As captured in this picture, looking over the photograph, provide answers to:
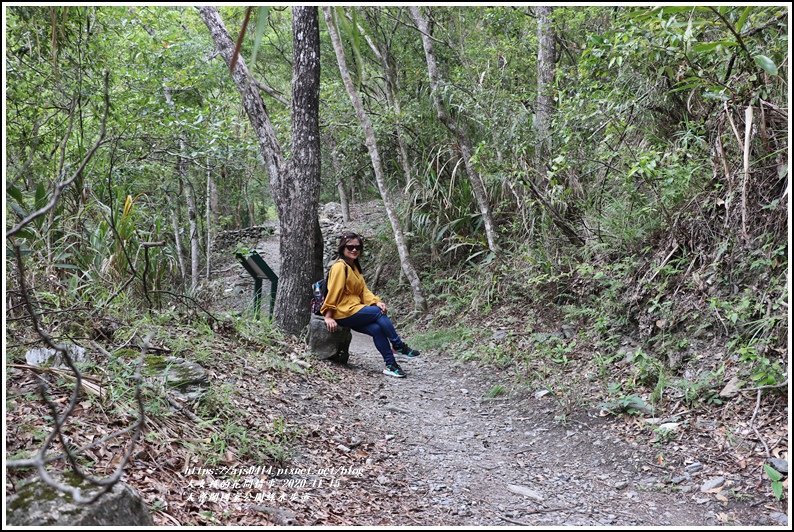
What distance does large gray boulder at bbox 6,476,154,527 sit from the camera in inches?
69.2

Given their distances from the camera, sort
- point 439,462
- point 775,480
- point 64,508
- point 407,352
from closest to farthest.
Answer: point 64,508 → point 775,480 → point 439,462 → point 407,352

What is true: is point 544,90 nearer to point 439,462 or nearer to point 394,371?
point 394,371

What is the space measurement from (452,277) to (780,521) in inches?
253

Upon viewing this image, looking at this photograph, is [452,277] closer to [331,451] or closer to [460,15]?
[460,15]

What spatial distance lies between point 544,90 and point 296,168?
3199 mm

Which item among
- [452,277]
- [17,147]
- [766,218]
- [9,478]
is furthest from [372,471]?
[452,277]

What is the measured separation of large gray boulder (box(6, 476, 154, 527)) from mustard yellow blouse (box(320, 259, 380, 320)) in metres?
3.64

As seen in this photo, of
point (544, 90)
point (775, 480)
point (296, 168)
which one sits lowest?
point (775, 480)

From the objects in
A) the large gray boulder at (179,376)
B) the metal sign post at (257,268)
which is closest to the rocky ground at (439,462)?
the large gray boulder at (179,376)

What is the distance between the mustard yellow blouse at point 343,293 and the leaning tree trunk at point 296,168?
0.68 meters

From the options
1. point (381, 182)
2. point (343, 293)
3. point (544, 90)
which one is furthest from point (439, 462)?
point (381, 182)

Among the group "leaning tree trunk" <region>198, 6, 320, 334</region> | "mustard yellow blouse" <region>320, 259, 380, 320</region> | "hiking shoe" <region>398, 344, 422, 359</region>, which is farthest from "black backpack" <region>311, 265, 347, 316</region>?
"hiking shoe" <region>398, 344, 422, 359</region>

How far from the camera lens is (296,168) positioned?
19.9 feet

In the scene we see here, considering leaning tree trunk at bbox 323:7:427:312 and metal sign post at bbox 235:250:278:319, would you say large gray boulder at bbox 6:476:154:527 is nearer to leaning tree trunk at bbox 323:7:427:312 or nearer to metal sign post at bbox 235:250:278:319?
metal sign post at bbox 235:250:278:319
